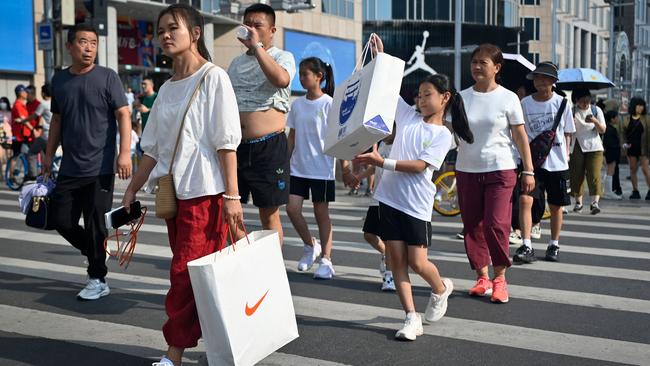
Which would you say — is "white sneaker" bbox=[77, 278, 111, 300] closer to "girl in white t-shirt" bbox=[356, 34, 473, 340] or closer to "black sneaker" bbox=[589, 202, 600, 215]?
"girl in white t-shirt" bbox=[356, 34, 473, 340]

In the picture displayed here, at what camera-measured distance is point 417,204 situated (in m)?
5.15

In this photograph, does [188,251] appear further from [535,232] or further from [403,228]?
[535,232]

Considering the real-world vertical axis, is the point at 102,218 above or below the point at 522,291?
above

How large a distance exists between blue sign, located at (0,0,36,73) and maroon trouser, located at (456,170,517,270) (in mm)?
17833

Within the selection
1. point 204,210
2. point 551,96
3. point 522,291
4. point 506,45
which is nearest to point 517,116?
point 522,291

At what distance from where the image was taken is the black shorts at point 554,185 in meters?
7.90

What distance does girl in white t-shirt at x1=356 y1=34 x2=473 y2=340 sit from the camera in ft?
16.7

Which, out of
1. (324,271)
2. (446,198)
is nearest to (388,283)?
(324,271)

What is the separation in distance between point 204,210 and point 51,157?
7.90 ft

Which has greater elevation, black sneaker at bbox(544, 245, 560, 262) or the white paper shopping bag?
the white paper shopping bag

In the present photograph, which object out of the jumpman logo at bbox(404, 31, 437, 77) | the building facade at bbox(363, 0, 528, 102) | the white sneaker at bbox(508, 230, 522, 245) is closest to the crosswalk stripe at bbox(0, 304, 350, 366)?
the white sneaker at bbox(508, 230, 522, 245)

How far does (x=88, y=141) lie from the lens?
5.92 metres

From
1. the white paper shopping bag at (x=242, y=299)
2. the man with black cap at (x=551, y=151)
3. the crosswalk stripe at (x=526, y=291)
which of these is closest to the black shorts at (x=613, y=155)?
the man with black cap at (x=551, y=151)

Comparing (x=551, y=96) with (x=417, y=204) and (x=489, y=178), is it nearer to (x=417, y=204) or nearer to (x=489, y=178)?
(x=489, y=178)
